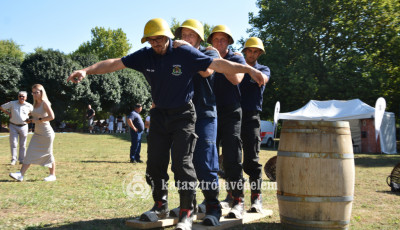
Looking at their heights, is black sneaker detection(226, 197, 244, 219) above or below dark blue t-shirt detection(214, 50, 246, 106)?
below

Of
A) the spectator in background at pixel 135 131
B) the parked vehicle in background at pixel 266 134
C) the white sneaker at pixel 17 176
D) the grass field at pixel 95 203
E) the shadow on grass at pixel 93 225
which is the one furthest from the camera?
A: the parked vehicle in background at pixel 266 134

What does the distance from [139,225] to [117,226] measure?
374mm

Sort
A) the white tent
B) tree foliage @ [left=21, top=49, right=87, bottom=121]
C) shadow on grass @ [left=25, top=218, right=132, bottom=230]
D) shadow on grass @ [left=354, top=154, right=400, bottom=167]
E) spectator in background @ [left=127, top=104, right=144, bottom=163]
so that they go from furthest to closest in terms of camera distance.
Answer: tree foliage @ [left=21, top=49, right=87, bottom=121], the white tent, shadow on grass @ [left=354, top=154, right=400, bottom=167], spectator in background @ [left=127, top=104, right=144, bottom=163], shadow on grass @ [left=25, top=218, right=132, bottom=230]

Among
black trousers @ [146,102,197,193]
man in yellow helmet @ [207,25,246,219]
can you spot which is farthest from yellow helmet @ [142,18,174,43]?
man in yellow helmet @ [207,25,246,219]

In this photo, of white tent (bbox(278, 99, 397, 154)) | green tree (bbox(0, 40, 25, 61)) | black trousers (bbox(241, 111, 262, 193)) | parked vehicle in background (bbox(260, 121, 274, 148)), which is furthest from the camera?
green tree (bbox(0, 40, 25, 61))

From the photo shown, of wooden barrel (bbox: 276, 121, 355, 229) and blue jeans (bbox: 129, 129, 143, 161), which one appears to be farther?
blue jeans (bbox: 129, 129, 143, 161)

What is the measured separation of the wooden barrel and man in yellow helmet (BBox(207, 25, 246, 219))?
79cm

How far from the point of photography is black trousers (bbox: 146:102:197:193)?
4.11 meters

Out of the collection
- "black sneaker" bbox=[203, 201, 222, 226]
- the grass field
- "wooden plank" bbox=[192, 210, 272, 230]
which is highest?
"black sneaker" bbox=[203, 201, 222, 226]

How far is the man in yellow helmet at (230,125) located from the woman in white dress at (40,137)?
4.57m

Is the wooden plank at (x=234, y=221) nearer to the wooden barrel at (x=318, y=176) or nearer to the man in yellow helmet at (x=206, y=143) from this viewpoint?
the man in yellow helmet at (x=206, y=143)

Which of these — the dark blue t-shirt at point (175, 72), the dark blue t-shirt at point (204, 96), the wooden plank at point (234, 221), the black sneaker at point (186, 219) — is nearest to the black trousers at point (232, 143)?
the wooden plank at point (234, 221)

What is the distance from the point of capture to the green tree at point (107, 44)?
2525 inches

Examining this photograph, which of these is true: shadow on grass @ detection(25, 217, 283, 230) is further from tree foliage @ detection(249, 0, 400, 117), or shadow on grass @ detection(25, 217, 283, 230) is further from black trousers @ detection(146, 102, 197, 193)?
tree foliage @ detection(249, 0, 400, 117)
